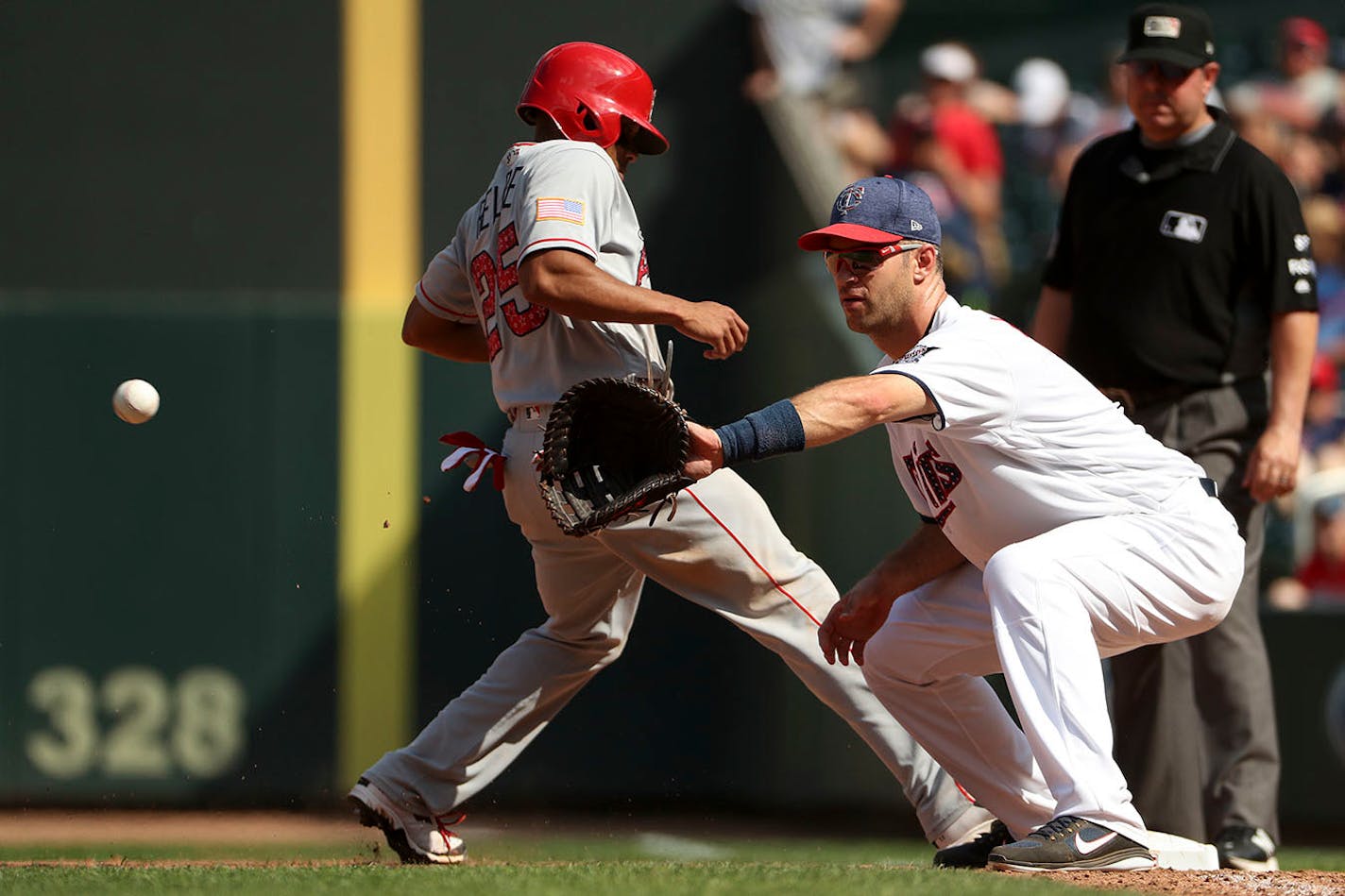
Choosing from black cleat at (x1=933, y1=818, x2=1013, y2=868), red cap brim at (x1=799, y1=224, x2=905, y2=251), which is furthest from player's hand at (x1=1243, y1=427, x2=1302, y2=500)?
red cap brim at (x1=799, y1=224, x2=905, y2=251)

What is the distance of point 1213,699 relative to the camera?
4762 mm

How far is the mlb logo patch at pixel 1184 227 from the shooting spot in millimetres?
4750

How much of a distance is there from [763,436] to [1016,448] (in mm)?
661

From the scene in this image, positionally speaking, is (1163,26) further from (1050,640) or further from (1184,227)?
(1050,640)

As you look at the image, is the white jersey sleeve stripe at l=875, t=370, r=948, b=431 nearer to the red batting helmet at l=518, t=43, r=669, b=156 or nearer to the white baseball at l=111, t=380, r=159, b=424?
the red batting helmet at l=518, t=43, r=669, b=156

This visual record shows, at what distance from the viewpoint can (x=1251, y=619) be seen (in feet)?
15.6

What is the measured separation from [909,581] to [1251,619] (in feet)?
4.52

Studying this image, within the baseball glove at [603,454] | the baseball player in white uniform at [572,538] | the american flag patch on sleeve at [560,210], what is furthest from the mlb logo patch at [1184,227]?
the baseball glove at [603,454]

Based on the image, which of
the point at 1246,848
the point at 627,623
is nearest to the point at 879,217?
the point at 627,623

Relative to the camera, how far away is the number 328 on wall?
633cm

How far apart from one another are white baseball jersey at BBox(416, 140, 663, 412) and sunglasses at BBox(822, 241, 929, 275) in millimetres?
548

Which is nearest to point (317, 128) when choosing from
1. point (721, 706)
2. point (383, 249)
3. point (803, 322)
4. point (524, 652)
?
point (383, 249)

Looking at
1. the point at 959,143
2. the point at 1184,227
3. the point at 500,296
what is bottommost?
the point at 500,296

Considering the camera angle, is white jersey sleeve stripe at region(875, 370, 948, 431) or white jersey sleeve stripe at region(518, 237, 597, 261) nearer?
white jersey sleeve stripe at region(875, 370, 948, 431)
